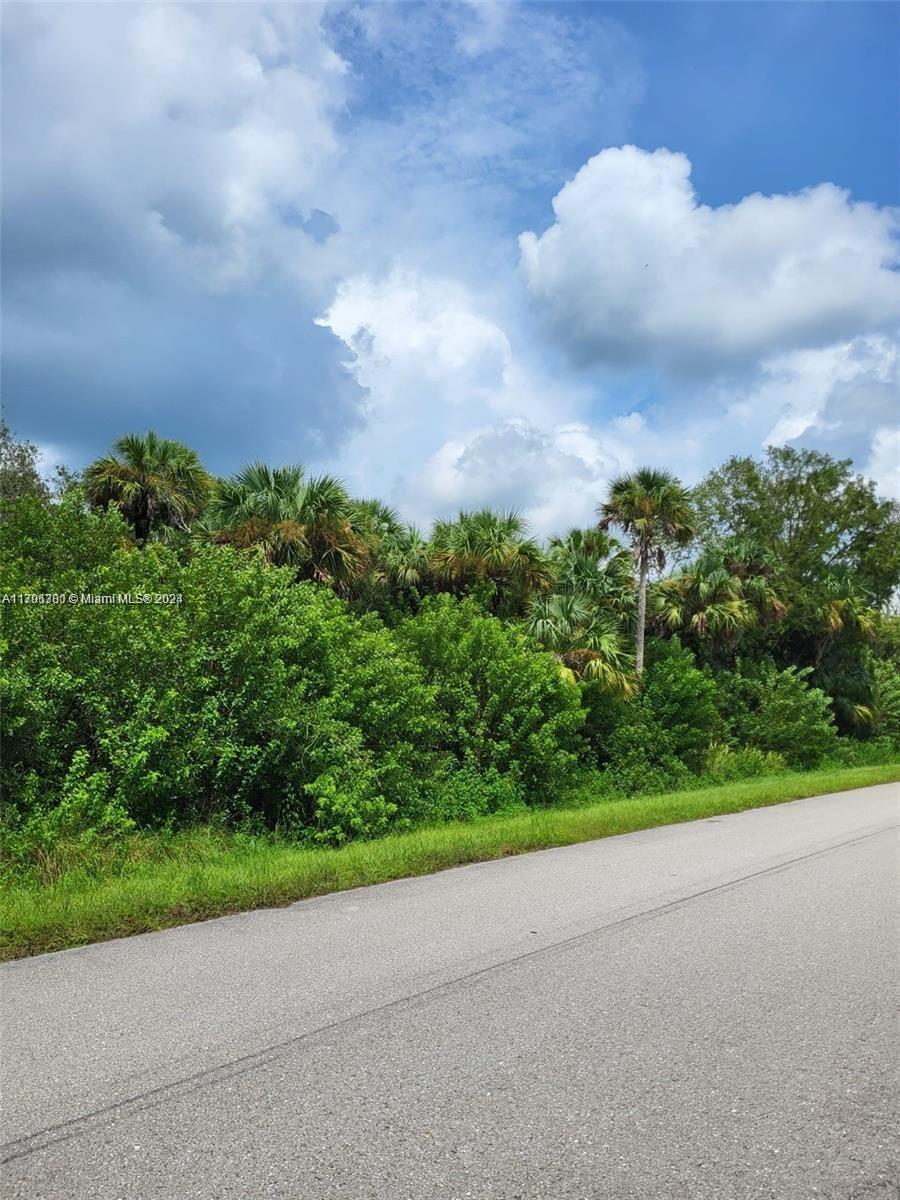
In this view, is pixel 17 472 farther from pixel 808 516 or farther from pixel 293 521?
pixel 808 516

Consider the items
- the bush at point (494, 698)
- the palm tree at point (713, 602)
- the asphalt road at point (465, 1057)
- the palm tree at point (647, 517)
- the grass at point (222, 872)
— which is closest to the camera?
the asphalt road at point (465, 1057)

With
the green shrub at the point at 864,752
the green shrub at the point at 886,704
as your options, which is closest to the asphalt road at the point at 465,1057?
the green shrub at the point at 864,752

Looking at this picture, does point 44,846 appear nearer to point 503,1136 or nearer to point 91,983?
point 91,983

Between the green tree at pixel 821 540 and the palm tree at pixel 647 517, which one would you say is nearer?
the palm tree at pixel 647 517

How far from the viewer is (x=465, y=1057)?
156 inches

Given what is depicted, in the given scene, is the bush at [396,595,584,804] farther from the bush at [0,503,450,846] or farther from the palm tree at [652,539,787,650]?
the palm tree at [652,539,787,650]

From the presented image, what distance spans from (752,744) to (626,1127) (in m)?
26.0

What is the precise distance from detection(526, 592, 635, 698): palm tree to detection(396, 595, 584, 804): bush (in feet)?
8.69

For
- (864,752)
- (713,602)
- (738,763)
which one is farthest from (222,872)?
(864,752)

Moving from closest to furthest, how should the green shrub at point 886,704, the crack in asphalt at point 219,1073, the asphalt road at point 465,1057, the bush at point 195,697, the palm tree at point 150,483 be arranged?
the asphalt road at point 465,1057
the crack in asphalt at point 219,1073
the bush at point 195,697
the palm tree at point 150,483
the green shrub at point 886,704

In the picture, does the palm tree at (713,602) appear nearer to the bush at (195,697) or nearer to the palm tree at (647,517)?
the palm tree at (647,517)

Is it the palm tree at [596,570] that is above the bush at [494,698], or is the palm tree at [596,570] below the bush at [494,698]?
above

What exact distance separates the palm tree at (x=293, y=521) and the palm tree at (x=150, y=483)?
5.46 ft

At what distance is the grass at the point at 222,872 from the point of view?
20.7 ft
